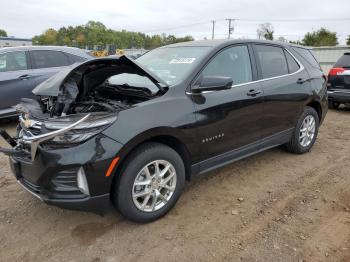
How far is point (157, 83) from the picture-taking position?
3.15 m

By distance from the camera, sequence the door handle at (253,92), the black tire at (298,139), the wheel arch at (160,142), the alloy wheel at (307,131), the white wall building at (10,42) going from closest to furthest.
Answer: the wheel arch at (160,142) → the door handle at (253,92) → the black tire at (298,139) → the alloy wheel at (307,131) → the white wall building at (10,42)

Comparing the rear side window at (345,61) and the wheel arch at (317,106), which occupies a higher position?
the rear side window at (345,61)

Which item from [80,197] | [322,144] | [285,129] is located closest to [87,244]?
[80,197]

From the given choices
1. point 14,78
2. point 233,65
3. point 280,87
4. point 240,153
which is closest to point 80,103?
point 233,65

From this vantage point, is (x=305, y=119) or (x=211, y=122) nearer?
(x=211, y=122)

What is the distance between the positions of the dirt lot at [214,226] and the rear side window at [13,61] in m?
3.26

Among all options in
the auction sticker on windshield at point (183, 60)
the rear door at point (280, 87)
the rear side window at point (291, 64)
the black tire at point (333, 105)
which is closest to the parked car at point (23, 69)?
the auction sticker on windshield at point (183, 60)

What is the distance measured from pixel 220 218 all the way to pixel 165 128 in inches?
41.3

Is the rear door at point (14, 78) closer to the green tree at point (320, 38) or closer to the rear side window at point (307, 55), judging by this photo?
the rear side window at point (307, 55)

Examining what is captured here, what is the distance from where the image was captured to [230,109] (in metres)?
3.60

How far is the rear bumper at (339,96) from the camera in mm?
8156

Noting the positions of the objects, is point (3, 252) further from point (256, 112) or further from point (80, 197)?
point (256, 112)

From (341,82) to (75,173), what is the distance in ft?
25.1

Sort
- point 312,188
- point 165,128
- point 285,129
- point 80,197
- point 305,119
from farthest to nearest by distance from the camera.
→ 1. point 305,119
2. point 285,129
3. point 312,188
4. point 165,128
5. point 80,197
